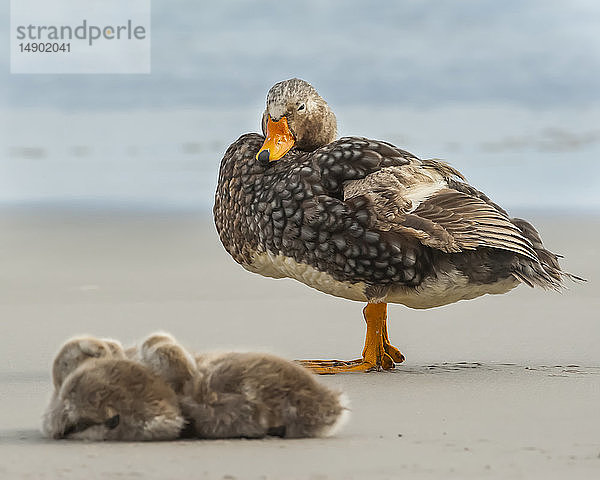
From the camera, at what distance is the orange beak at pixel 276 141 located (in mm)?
5711

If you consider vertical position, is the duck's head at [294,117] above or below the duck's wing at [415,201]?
above

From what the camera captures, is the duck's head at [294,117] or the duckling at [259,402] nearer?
the duckling at [259,402]

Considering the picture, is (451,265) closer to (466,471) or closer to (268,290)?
(466,471)

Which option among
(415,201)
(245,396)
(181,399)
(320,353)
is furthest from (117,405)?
(320,353)

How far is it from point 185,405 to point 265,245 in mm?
1919

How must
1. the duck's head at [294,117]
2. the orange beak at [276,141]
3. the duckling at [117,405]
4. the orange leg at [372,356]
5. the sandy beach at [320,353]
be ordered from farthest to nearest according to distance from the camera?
the duck's head at [294,117], the orange beak at [276,141], the orange leg at [372,356], the duckling at [117,405], the sandy beach at [320,353]

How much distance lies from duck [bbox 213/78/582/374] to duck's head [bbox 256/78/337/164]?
0.17 meters

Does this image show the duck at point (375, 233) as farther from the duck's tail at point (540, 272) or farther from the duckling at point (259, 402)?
the duckling at point (259, 402)

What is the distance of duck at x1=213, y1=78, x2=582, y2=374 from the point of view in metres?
5.34

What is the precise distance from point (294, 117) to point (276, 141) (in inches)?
6.7

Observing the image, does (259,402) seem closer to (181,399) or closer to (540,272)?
(181,399)

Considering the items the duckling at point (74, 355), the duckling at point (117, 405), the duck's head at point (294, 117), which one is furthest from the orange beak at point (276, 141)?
the duckling at point (117, 405)

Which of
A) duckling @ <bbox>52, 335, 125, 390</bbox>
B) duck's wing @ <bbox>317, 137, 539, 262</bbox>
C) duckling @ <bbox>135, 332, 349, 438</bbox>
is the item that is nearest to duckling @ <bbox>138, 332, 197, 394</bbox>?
duckling @ <bbox>135, 332, 349, 438</bbox>

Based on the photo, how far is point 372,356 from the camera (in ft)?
18.0
